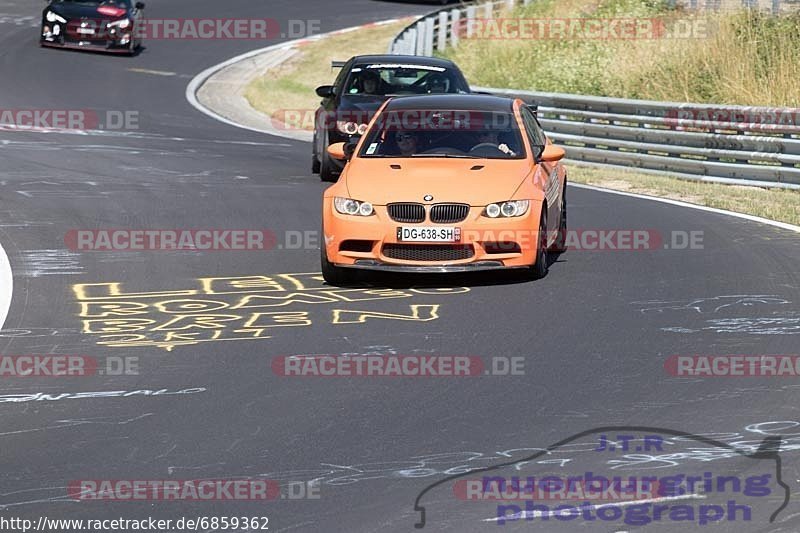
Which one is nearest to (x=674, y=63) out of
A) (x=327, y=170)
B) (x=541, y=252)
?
(x=327, y=170)

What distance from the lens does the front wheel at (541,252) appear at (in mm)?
12555

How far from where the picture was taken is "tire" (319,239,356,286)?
12.5m

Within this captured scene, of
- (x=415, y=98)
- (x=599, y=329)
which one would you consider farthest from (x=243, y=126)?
(x=599, y=329)

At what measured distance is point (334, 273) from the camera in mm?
12516

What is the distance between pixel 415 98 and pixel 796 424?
718cm

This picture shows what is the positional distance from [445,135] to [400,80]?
6.95 m

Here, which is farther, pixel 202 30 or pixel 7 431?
pixel 202 30

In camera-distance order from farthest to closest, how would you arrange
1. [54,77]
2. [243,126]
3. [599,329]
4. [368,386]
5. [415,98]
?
[54,77]
[243,126]
[415,98]
[599,329]
[368,386]

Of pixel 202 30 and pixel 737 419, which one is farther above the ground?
pixel 202 30

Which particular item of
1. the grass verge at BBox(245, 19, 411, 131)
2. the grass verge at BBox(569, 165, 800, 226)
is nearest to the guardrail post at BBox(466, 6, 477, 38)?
the grass verge at BBox(245, 19, 411, 131)

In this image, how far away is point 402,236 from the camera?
12.2 metres

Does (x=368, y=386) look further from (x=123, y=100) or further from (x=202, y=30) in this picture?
(x=202, y=30)

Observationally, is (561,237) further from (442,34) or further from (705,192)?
(442,34)

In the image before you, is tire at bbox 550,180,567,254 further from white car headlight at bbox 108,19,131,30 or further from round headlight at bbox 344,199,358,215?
white car headlight at bbox 108,19,131,30
